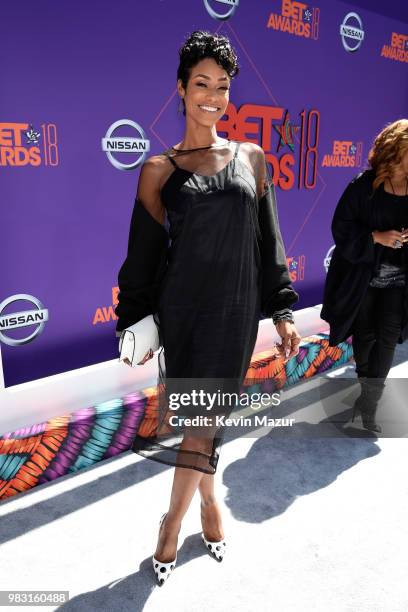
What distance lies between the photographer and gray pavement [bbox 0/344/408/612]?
176 centimetres

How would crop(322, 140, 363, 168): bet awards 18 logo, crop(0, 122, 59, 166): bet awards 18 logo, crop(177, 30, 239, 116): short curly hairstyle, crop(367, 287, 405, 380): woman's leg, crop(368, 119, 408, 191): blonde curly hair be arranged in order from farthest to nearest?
crop(322, 140, 363, 168): bet awards 18 logo → crop(367, 287, 405, 380): woman's leg → crop(368, 119, 408, 191): blonde curly hair → crop(0, 122, 59, 166): bet awards 18 logo → crop(177, 30, 239, 116): short curly hairstyle

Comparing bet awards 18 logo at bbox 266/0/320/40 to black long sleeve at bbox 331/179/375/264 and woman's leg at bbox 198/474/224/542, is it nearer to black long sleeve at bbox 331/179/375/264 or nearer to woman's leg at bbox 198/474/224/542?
black long sleeve at bbox 331/179/375/264

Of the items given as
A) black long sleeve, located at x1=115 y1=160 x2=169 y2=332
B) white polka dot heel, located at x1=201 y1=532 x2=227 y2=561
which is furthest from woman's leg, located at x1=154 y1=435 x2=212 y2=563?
black long sleeve, located at x1=115 y1=160 x2=169 y2=332

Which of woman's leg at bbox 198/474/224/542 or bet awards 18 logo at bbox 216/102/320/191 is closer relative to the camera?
woman's leg at bbox 198/474/224/542

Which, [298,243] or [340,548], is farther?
[298,243]

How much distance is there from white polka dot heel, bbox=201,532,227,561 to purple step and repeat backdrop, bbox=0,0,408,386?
43.8 inches

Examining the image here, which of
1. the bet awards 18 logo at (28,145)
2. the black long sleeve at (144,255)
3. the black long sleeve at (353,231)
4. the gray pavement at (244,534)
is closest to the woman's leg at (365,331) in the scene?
the black long sleeve at (353,231)

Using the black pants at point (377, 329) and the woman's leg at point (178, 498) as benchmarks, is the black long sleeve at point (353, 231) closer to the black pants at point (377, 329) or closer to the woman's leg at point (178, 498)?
the black pants at point (377, 329)

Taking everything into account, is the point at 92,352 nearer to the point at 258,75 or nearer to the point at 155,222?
the point at 155,222

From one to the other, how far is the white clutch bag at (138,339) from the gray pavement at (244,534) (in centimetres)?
78

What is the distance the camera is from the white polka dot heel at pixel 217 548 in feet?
6.28

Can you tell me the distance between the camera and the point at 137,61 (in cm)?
249

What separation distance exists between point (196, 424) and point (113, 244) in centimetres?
120

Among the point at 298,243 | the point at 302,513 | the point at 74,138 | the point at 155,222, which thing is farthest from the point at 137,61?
the point at 302,513
